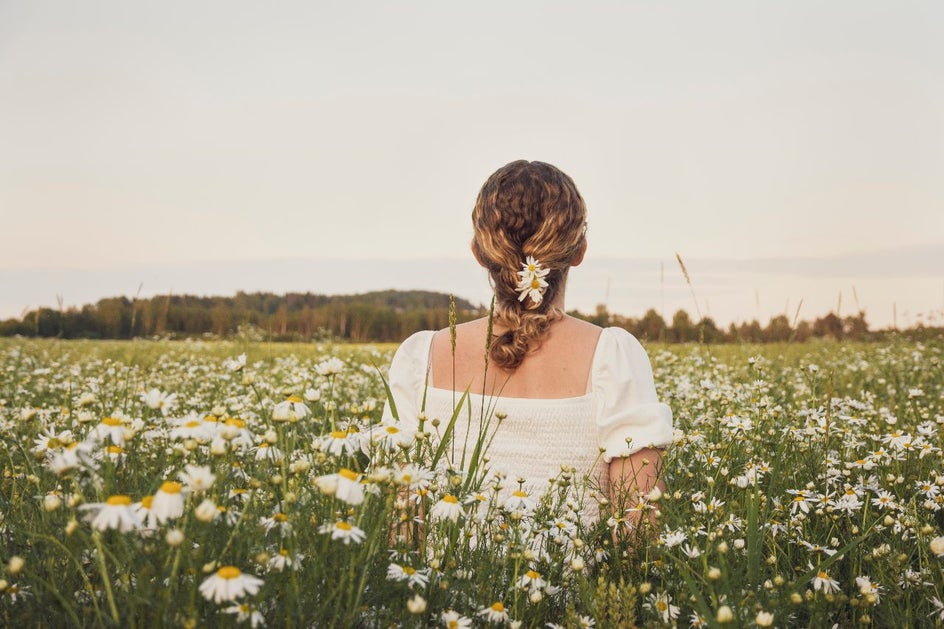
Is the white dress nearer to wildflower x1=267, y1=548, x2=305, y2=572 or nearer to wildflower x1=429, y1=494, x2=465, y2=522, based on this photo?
wildflower x1=429, y1=494, x2=465, y2=522

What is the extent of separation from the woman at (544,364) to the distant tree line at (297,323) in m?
0.28

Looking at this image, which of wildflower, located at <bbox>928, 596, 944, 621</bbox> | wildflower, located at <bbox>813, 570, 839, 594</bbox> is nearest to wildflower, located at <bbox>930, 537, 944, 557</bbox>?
wildflower, located at <bbox>928, 596, 944, 621</bbox>

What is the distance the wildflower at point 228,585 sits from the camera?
1665 mm

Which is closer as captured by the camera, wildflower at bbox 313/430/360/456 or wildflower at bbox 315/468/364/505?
wildflower at bbox 315/468/364/505

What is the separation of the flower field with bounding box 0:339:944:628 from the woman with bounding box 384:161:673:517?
25cm

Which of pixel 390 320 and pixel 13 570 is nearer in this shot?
pixel 13 570

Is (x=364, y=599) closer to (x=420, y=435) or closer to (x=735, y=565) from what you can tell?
(x=420, y=435)

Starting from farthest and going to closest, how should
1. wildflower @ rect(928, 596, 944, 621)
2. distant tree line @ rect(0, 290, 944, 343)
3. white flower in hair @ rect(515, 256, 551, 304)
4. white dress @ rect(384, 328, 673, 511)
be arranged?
distant tree line @ rect(0, 290, 944, 343), white dress @ rect(384, 328, 673, 511), white flower in hair @ rect(515, 256, 551, 304), wildflower @ rect(928, 596, 944, 621)

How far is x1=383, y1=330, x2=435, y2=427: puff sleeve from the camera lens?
4.02 metres

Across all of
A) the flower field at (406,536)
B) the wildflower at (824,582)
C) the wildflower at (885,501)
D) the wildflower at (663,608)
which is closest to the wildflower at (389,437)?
the flower field at (406,536)

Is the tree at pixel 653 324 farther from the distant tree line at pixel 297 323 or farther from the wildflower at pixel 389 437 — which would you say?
the wildflower at pixel 389 437

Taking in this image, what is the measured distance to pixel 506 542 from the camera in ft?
8.58

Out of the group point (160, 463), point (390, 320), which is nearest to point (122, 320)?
point (160, 463)

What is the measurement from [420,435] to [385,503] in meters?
0.43
